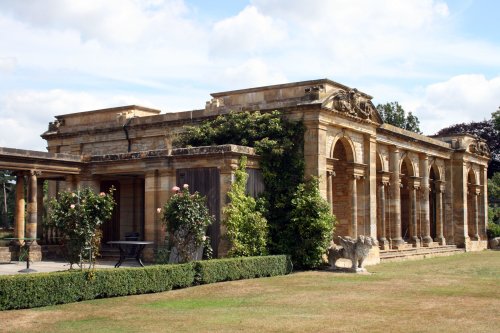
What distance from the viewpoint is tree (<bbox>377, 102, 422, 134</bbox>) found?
62812 mm

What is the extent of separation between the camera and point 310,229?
22594 millimetres

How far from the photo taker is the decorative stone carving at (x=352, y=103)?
24547 mm

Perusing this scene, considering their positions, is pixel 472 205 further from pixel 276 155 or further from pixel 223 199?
pixel 223 199

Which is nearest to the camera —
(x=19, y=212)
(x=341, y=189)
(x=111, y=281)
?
(x=111, y=281)

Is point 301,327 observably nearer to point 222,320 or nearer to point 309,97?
point 222,320

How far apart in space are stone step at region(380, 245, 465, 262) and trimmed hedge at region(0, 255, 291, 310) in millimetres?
10275

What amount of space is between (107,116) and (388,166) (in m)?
13.4

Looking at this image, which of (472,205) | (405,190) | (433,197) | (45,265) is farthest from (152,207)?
(472,205)

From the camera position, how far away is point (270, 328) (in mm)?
11391

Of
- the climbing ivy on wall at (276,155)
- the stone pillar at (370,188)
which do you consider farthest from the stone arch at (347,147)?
the climbing ivy on wall at (276,155)

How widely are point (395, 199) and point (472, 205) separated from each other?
1314cm

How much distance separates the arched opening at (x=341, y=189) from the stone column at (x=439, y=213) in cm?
1105

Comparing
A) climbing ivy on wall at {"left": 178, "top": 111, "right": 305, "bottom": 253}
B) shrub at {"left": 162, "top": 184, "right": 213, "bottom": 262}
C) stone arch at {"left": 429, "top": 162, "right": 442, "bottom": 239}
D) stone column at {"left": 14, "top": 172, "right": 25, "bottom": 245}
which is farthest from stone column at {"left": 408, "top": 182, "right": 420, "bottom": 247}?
stone column at {"left": 14, "top": 172, "right": 25, "bottom": 245}

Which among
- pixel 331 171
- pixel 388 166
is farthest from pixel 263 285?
pixel 388 166
